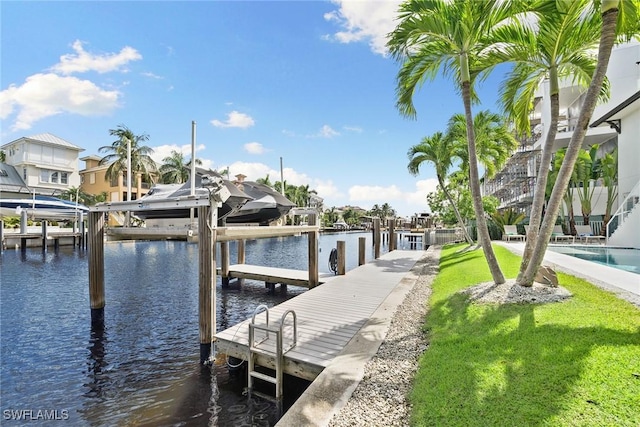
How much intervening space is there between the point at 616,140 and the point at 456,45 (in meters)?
26.2

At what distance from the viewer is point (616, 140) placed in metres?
24.6

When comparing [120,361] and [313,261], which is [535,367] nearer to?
[120,361]

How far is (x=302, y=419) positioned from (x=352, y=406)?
0.62 m

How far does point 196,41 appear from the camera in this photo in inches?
489

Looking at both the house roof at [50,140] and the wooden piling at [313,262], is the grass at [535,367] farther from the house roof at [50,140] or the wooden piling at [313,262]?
the house roof at [50,140]

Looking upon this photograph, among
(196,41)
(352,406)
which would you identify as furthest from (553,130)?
(196,41)

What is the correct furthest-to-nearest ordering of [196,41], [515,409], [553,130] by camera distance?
1. [196,41]
2. [553,130]
3. [515,409]

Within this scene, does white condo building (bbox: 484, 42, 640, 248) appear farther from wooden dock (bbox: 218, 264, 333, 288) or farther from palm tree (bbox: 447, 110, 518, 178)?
wooden dock (bbox: 218, 264, 333, 288)

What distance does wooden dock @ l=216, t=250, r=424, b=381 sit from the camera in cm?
559

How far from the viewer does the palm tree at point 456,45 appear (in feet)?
22.7

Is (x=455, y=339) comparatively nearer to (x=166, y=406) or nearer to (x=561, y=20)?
(x=166, y=406)

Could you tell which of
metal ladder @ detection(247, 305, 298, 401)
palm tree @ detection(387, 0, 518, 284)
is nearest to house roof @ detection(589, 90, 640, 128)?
palm tree @ detection(387, 0, 518, 284)

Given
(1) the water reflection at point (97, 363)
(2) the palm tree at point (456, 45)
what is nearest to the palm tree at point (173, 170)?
(1) the water reflection at point (97, 363)

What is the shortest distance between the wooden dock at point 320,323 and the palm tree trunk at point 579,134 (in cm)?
376
